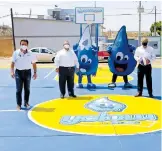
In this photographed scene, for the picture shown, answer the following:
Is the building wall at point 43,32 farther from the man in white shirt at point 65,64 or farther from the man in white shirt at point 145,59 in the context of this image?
the man in white shirt at point 145,59

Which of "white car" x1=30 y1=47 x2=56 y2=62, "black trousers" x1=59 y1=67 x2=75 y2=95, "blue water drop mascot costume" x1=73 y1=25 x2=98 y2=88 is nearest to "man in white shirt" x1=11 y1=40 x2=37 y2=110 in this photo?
"black trousers" x1=59 y1=67 x2=75 y2=95

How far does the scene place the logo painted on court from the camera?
607cm

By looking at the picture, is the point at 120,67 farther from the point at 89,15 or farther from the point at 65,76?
the point at 89,15

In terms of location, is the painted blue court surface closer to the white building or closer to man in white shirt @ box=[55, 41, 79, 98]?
man in white shirt @ box=[55, 41, 79, 98]

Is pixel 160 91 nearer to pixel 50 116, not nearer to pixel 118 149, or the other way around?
pixel 50 116

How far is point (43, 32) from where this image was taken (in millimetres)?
34625

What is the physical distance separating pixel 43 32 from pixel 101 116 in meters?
28.5

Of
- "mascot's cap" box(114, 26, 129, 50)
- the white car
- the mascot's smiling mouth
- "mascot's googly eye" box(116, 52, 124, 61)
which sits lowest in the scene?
the white car

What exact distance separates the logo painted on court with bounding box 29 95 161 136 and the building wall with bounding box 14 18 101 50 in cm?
2561

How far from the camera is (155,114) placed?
23.4 feet

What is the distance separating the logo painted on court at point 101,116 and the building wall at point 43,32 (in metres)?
25.6

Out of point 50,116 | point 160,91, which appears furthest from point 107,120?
point 160,91

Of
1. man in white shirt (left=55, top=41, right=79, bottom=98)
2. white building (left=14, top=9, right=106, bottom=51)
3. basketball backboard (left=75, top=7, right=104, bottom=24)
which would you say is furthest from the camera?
white building (left=14, top=9, right=106, bottom=51)

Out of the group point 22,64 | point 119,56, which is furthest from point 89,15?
point 22,64
